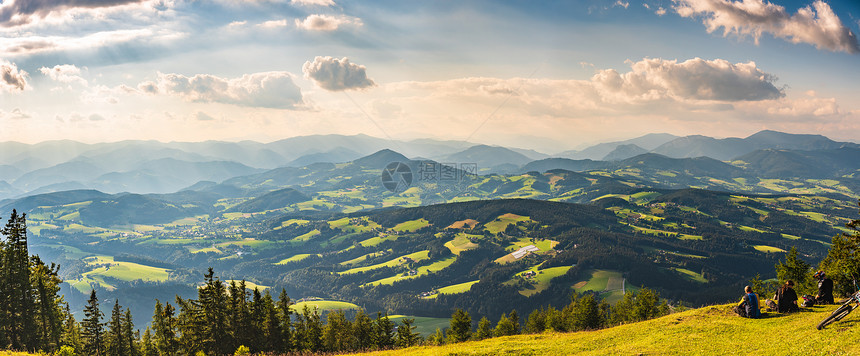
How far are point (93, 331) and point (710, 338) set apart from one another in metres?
78.0

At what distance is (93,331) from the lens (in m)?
59.5

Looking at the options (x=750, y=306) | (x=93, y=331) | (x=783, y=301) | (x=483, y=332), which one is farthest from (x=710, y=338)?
(x=93, y=331)

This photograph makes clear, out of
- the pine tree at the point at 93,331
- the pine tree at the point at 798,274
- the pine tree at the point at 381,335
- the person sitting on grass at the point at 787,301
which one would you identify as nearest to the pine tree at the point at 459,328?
the pine tree at the point at 381,335

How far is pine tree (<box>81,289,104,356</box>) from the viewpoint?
58.7 metres

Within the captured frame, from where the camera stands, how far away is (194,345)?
178 ft

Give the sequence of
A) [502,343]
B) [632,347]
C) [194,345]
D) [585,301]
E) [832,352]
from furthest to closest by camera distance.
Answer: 1. [585,301]
2. [194,345]
3. [502,343]
4. [632,347]
5. [832,352]

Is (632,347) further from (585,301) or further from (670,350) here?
(585,301)

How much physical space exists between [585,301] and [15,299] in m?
95.6

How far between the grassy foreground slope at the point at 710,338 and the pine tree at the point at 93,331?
5339 cm

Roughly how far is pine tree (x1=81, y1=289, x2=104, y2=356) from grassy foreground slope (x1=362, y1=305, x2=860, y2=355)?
2102 inches

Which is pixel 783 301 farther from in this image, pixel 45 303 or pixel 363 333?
pixel 45 303

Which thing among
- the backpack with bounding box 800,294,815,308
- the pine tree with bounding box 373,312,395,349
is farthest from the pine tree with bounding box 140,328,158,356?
the backpack with bounding box 800,294,815,308

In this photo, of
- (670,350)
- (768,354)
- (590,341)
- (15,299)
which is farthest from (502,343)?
(15,299)

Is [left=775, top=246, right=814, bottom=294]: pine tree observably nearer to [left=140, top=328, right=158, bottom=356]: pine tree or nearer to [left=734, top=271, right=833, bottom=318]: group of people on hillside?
[left=734, top=271, right=833, bottom=318]: group of people on hillside
